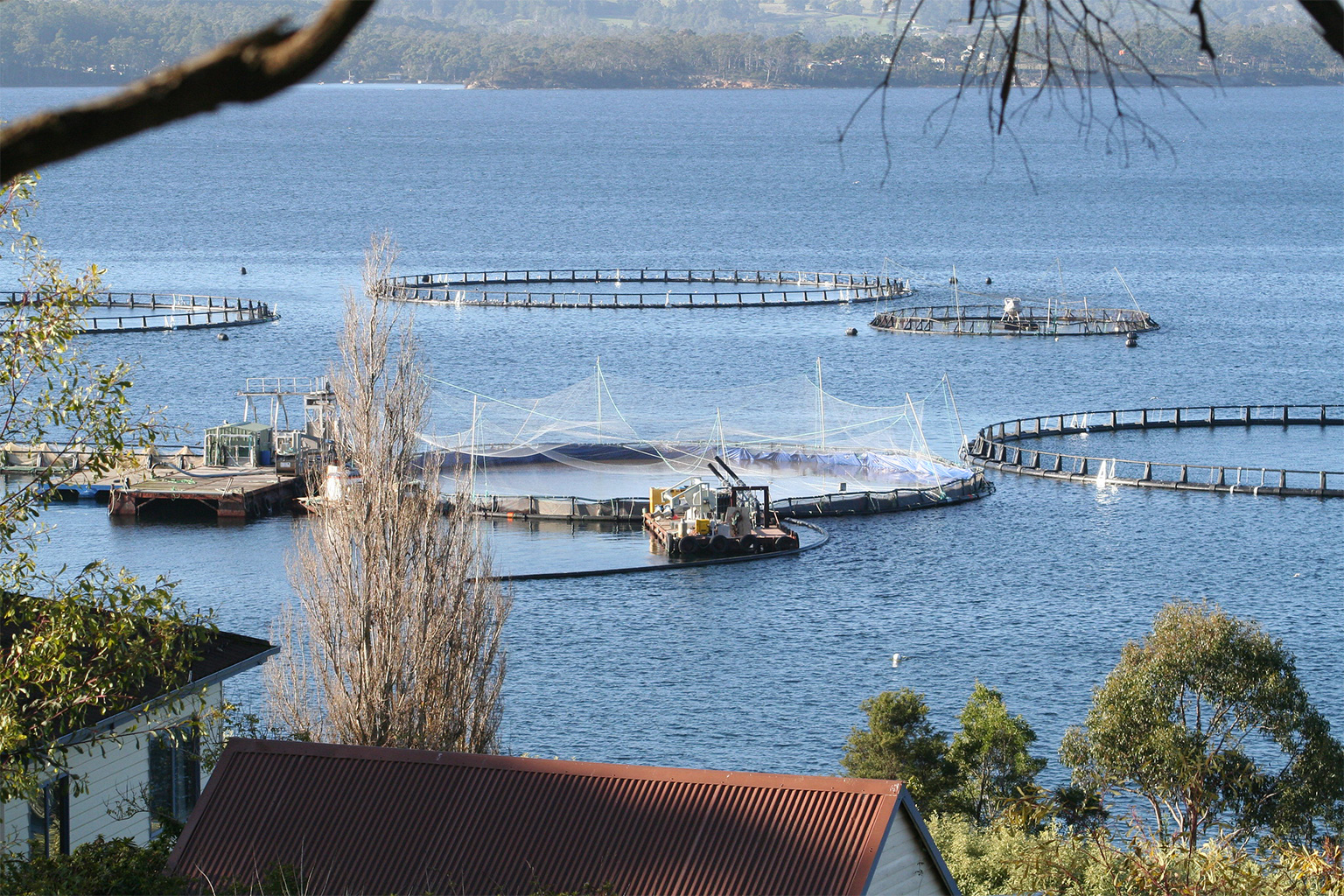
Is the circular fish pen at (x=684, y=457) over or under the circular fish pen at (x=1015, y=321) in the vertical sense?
under

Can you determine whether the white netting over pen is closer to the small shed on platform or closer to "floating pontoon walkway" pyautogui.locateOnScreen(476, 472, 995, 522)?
"floating pontoon walkway" pyautogui.locateOnScreen(476, 472, 995, 522)

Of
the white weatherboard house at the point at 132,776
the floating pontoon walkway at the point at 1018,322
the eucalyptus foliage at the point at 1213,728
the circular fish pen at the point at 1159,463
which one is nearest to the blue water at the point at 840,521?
the circular fish pen at the point at 1159,463

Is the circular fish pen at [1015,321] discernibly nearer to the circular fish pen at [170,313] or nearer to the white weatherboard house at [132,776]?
the circular fish pen at [170,313]

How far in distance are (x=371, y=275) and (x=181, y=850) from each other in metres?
18.4

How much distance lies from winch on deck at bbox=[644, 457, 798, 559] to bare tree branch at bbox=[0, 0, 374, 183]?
55.8m

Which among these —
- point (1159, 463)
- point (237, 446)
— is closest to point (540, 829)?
point (237, 446)

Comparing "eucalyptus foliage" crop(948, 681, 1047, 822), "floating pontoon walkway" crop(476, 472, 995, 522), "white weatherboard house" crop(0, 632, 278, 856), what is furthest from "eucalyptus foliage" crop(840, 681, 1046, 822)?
"floating pontoon walkway" crop(476, 472, 995, 522)

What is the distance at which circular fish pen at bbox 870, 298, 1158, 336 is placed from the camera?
110125mm

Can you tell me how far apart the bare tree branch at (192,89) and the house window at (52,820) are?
49.0 ft

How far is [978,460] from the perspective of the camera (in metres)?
73.9

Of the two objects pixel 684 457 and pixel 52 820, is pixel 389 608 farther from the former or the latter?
pixel 684 457

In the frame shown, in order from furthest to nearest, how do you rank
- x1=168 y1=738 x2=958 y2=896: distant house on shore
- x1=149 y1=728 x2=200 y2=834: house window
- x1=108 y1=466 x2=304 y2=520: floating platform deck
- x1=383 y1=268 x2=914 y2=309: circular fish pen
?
x1=383 y1=268 x2=914 y2=309: circular fish pen < x1=108 y1=466 x2=304 y2=520: floating platform deck < x1=149 y1=728 x2=200 y2=834: house window < x1=168 y1=738 x2=958 y2=896: distant house on shore

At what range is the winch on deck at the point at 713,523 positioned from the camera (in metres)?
59.3

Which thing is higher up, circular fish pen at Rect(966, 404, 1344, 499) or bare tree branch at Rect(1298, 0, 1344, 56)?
bare tree branch at Rect(1298, 0, 1344, 56)
